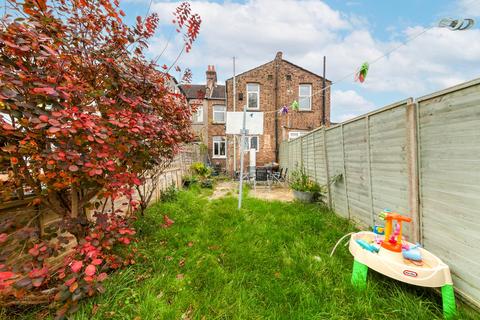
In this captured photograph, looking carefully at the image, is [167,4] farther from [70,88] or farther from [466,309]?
[466,309]

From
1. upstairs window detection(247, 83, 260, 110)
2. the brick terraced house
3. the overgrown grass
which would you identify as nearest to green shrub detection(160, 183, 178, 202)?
the overgrown grass

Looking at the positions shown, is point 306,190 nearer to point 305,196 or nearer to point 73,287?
point 305,196

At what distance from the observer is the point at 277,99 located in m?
12.8

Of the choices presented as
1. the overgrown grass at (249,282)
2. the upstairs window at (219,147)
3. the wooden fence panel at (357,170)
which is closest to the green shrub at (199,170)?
the upstairs window at (219,147)

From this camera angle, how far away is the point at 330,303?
1.85 m

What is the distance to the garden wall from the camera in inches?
64.8

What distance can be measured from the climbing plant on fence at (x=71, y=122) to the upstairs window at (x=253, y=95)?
35.0 feet

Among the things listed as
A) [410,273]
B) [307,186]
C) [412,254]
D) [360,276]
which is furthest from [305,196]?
[410,273]

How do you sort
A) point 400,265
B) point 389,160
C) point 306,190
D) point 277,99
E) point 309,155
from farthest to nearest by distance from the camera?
point 277,99 < point 309,155 < point 306,190 < point 389,160 < point 400,265

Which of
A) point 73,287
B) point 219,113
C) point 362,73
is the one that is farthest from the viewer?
point 219,113

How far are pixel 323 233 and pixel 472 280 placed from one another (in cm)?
182

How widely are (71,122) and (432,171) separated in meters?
3.27

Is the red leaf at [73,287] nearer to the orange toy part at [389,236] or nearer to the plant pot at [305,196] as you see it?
the orange toy part at [389,236]

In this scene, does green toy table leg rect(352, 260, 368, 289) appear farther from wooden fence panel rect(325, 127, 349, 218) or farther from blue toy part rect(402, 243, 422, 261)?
wooden fence panel rect(325, 127, 349, 218)
